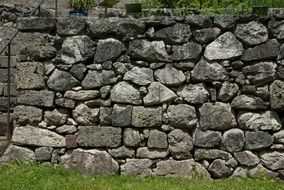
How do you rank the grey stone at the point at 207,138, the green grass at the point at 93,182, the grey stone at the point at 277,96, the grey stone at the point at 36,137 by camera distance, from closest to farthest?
the green grass at the point at 93,182, the grey stone at the point at 277,96, the grey stone at the point at 207,138, the grey stone at the point at 36,137

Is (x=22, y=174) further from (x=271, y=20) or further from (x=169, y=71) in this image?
(x=271, y=20)

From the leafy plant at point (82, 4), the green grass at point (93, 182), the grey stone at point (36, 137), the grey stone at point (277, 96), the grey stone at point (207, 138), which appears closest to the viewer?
the green grass at point (93, 182)

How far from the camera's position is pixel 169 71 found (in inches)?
230

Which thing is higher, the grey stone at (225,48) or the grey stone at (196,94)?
the grey stone at (225,48)

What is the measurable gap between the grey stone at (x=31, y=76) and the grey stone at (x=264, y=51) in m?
2.46

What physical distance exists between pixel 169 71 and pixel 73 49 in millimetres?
1190

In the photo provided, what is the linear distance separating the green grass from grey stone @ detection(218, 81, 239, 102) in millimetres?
981

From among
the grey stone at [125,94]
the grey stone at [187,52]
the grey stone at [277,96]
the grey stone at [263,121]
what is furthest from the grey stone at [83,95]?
the grey stone at [277,96]

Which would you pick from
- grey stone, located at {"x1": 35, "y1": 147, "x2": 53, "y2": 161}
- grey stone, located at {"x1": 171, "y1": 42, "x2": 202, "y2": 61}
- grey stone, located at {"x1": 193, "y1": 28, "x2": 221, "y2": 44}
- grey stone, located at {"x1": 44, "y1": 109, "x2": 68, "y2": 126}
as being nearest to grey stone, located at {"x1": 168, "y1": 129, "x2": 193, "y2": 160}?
grey stone, located at {"x1": 171, "y1": 42, "x2": 202, "y2": 61}

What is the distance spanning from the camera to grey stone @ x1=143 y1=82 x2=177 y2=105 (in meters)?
5.84

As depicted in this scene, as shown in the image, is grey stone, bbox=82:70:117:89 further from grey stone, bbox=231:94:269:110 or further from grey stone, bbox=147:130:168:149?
grey stone, bbox=231:94:269:110

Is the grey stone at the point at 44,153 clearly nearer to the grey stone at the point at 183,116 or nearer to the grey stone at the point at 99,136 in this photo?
the grey stone at the point at 99,136

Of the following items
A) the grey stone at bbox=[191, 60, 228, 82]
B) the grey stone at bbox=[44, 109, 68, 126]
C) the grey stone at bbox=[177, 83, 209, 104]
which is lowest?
the grey stone at bbox=[44, 109, 68, 126]

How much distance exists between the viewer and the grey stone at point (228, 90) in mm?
5773
